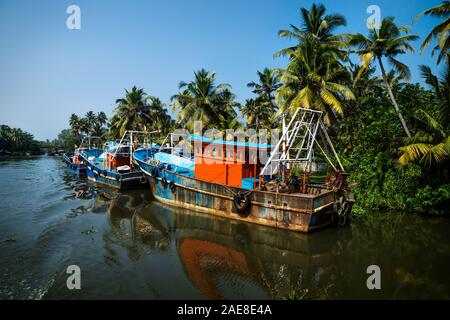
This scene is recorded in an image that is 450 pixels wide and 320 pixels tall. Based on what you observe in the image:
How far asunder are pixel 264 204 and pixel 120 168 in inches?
614

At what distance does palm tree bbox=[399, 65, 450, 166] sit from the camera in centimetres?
1280

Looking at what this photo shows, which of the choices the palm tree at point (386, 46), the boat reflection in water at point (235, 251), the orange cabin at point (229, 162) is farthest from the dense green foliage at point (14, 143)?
the palm tree at point (386, 46)

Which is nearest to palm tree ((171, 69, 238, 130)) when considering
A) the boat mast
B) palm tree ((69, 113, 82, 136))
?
the boat mast

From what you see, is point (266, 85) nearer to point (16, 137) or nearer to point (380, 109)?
point (380, 109)

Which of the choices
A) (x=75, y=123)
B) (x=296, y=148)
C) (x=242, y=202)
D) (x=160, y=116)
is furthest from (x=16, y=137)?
(x=296, y=148)

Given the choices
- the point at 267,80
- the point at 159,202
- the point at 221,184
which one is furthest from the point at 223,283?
the point at 267,80

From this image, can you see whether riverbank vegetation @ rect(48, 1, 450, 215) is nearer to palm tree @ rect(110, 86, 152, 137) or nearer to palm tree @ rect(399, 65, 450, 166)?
palm tree @ rect(399, 65, 450, 166)

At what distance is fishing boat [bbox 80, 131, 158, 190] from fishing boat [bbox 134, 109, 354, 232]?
5.19m

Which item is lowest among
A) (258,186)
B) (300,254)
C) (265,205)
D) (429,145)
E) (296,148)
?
(300,254)

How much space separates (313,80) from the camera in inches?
663

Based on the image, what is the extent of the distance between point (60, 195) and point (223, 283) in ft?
57.2

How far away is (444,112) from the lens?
1323cm

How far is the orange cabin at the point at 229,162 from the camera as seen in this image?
15109 mm

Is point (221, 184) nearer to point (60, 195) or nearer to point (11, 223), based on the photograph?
point (11, 223)
